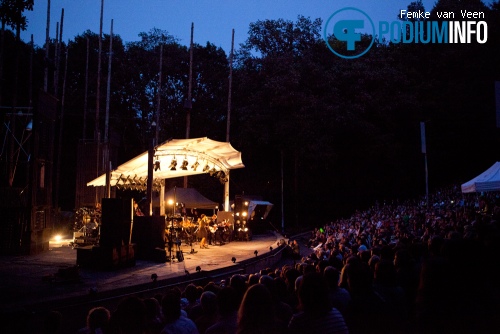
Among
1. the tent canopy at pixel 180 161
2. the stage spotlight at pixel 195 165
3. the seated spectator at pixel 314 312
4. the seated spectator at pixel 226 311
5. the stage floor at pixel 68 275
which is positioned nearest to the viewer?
the seated spectator at pixel 314 312

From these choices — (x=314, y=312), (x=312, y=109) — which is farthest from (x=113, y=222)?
(x=312, y=109)

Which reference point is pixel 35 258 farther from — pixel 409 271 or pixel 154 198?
pixel 409 271

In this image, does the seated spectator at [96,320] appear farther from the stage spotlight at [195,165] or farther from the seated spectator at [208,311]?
the stage spotlight at [195,165]

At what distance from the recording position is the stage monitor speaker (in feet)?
37.6

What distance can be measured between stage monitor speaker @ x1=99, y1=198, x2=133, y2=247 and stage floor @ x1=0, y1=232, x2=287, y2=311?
0.70 metres

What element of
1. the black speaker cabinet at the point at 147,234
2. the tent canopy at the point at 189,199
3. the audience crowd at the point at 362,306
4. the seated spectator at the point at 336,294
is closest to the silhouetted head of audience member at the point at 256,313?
the audience crowd at the point at 362,306

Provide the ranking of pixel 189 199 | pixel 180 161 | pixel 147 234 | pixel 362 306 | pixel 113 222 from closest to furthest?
pixel 362 306 → pixel 113 222 → pixel 147 234 → pixel 180 161 → pixel 189 199

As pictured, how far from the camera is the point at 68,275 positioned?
939cm

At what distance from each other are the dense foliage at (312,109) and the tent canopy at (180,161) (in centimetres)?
1028

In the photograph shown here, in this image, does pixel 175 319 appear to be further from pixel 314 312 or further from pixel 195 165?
pixel 195 165

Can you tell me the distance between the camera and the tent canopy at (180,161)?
1634cm

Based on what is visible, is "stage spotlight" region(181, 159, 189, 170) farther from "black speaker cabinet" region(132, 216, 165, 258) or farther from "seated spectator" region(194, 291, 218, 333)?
"seated spectator" region(194, 291, 218, 333)

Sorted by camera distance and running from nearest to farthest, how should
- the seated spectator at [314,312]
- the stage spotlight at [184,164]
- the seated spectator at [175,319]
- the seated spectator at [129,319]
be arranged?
the seated spectator at [314,312] → the seated spectator at [129,319] → the seated spectator at [175,319] → the stage spotlight at [184,164]

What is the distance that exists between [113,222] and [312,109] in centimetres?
1984
